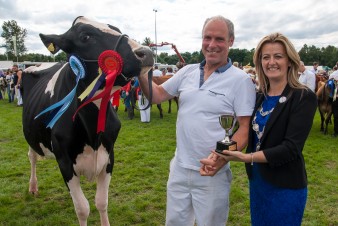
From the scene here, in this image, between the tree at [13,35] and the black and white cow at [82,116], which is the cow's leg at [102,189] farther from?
the tree at [13,35]

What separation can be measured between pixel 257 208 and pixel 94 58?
5.29 feet

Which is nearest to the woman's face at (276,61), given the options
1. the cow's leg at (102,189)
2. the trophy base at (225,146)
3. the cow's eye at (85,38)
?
→ the trophy base at (225,146)

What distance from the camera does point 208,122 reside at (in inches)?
85.7

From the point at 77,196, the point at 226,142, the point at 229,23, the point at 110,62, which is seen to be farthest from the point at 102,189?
the point at 229,23

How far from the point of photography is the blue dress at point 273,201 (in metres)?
2.04

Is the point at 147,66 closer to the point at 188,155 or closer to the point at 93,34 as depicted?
the point at 93,34

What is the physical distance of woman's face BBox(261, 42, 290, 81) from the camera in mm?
2031

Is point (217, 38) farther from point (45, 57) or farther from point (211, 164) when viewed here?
point (45, 57)

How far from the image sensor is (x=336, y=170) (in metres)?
5.66

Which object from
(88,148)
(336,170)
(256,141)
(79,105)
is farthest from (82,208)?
(336,170)

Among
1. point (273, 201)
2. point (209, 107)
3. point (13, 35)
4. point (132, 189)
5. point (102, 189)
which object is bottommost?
point (132, 189)

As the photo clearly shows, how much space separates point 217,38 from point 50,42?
1.32 metres

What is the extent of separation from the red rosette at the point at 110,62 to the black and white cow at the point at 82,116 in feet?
0.13

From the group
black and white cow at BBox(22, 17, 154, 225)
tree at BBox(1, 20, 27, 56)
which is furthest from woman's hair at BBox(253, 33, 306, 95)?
tree at BBox(1, 20, 27, 56)
